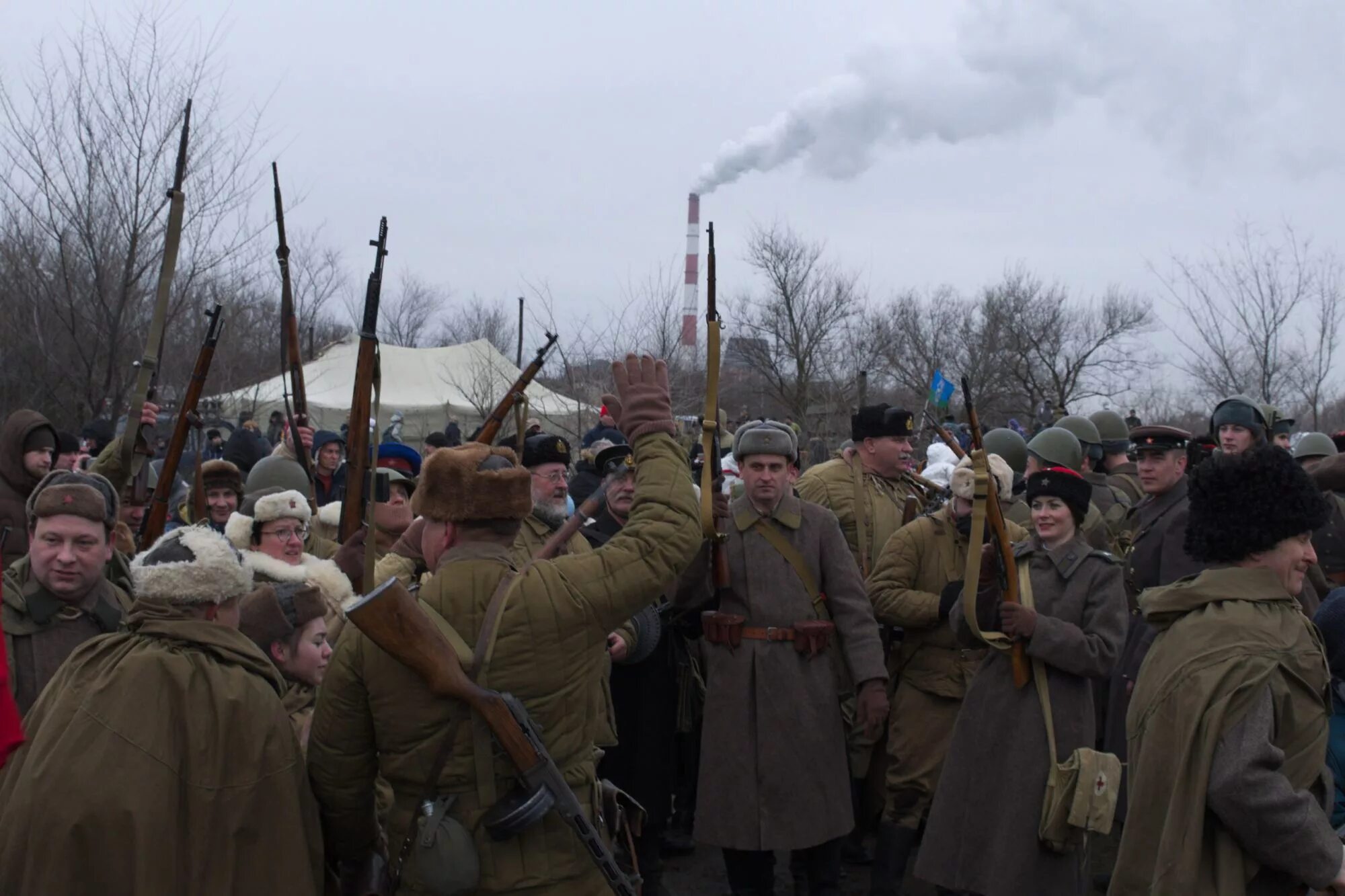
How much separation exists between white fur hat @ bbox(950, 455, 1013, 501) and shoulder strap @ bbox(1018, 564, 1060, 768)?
66 cm

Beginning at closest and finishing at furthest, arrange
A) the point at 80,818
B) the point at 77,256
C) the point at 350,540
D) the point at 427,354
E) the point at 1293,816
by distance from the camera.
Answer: the point at 80,818 → the point at 1293,816 → the point at 350,540 → the point at 77,256 → the point at 427,354

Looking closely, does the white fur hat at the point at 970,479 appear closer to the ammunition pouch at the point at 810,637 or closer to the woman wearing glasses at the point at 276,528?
the ammunition pouch at the point at 810,637

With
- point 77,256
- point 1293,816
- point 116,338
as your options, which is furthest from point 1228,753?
point 77,256

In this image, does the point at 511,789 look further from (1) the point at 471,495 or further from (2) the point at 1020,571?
(2) the point at 1020,571

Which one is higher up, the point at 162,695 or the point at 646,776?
the point at 162,695

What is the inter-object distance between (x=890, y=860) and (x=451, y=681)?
331cm

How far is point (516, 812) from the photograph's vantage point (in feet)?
9.39

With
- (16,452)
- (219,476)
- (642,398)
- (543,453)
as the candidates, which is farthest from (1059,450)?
(16,452)

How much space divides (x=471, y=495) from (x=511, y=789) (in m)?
0.77

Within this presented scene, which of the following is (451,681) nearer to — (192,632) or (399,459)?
(192,632)

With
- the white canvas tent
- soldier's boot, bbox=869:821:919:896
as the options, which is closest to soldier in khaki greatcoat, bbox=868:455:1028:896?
soldier's boot, bbox=869:821:919:896

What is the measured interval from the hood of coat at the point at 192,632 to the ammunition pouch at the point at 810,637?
278cm

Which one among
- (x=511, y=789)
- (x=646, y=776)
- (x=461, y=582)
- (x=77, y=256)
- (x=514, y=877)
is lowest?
(x=646, y=776)

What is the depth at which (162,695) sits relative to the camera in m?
2.70
